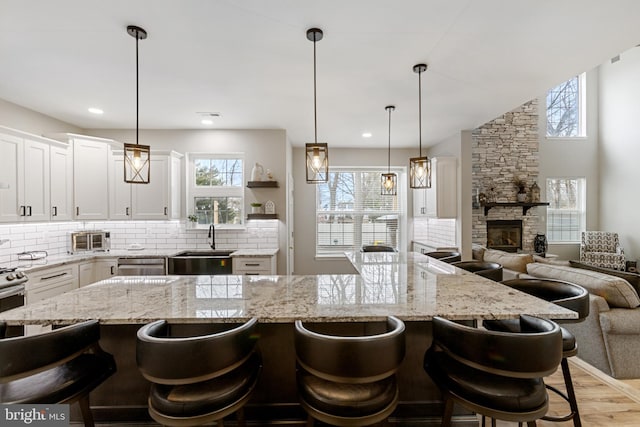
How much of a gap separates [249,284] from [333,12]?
6.41 feet

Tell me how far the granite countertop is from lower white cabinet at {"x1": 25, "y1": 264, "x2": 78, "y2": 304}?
1.68 meters

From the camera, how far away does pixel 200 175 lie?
14.9 feet

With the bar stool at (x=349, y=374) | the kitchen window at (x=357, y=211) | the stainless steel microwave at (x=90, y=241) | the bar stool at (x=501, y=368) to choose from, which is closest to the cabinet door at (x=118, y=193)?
the stainless steel microwave at (x=90, y=241)

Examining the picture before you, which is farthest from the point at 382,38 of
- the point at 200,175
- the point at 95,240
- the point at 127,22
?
the point at 95,240

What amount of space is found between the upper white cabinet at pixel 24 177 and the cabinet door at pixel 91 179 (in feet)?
1.12

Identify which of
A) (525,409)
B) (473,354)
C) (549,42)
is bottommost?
(525,409)

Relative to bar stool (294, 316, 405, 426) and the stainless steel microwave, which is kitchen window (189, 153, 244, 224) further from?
bar stool (294, 316, 405, 426)

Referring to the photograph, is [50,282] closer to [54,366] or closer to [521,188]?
[54,366]

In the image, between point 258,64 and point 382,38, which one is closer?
point 382,38

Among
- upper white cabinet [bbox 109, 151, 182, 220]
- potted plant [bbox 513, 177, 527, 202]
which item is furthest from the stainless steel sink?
potted plant [bbox 513, 177, 527, 202]

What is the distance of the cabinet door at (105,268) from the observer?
3.86 m

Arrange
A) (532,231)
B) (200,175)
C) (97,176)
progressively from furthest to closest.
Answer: (532,231)
(200,175)
(97,176)

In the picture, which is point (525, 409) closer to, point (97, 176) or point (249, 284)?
point (249, 284)

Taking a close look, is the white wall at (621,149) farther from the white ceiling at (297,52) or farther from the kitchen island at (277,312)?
the kitchen island at (277,312)
